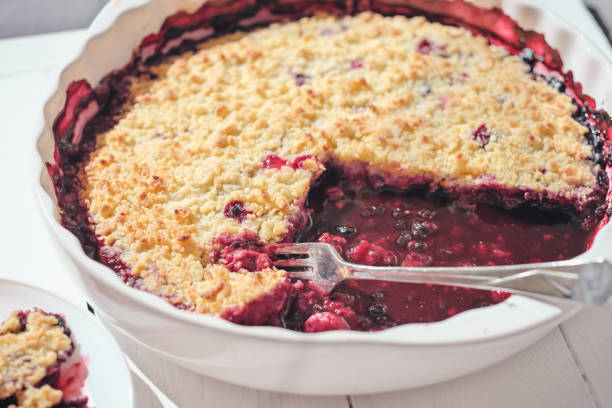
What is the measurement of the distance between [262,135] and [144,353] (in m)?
0.96

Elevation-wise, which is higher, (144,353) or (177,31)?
(177,31)

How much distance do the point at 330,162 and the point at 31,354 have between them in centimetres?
128

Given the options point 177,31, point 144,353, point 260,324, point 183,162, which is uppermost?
point 177,31

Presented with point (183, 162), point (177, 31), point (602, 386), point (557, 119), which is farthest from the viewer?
point (177, 31)

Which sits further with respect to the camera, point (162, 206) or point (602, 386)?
point (162, 206)

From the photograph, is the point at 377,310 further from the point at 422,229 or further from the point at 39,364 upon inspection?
the point at 39,364

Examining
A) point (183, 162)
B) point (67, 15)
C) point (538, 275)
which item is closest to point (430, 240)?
point (538, 275)

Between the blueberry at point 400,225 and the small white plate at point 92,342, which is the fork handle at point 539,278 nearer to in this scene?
the blueberry at point 400,225

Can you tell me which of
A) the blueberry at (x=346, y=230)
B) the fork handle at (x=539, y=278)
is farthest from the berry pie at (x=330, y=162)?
the fork handle at (x=539, y=278)

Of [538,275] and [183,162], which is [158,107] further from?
[538,275]

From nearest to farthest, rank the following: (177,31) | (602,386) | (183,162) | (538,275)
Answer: (538,275) < (602,386) < (183,162) < (177,31)

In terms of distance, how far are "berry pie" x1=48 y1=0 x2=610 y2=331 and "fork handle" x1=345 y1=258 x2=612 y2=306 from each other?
0.30m

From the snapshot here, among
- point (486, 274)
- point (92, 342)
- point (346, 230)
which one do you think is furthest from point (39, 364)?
point (486, 274)

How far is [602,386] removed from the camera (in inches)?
71.9
